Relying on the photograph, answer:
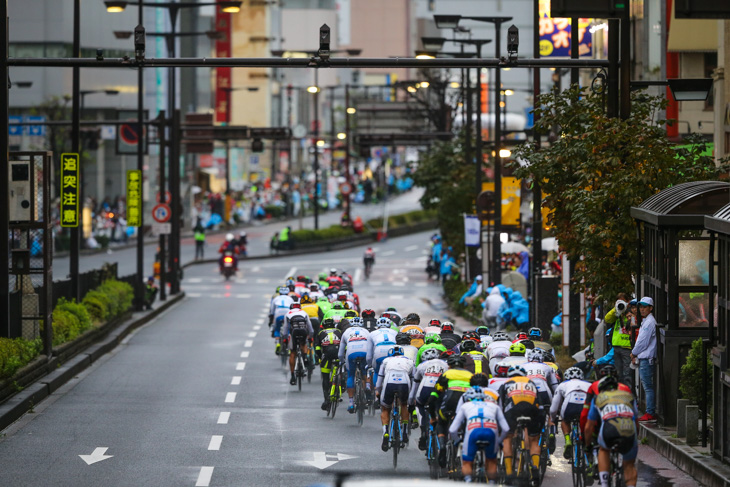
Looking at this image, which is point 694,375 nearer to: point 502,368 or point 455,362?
point 502,368

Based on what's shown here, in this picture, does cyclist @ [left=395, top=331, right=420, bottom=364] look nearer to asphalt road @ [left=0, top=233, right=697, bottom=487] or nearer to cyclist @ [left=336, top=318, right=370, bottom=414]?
asphalt road @ [left=0, top=233, right=697, bottom=487]

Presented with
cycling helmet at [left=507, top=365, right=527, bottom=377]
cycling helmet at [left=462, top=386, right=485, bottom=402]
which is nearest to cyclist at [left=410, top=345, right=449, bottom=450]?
cycling helmet at [left=507, top=365, right=527, bottom=377]

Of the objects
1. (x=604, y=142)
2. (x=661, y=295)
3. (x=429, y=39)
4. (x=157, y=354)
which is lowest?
(x=157, y=354)

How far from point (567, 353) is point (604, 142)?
716cm

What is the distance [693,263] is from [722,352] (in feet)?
8.55

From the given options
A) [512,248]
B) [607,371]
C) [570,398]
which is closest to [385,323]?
[570,398]

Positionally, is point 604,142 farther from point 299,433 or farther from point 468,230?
point 468,230

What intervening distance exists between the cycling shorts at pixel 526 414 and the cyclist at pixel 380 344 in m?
4.89

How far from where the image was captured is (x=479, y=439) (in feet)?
44.0

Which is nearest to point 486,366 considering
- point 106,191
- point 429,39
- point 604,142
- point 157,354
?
point 604,142

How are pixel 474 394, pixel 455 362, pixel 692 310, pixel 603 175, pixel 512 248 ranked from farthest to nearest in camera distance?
1. pixel 512 248
2. pixel 603 175
3. pixel 692 310
4. pixel 455 362
5. pixel 474 394

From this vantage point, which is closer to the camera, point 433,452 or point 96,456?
point 433,452

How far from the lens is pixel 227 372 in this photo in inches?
1077

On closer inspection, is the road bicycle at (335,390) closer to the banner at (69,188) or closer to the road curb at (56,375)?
the road curb at (56,375)
